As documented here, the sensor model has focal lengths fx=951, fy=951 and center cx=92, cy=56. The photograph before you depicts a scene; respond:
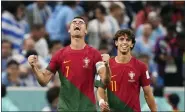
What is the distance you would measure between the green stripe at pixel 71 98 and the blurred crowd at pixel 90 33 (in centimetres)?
572

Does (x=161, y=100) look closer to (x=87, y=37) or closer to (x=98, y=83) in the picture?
(x=87, y=37)

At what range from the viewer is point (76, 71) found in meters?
13.6

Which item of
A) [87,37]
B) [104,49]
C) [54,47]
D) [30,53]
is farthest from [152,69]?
[30,53]

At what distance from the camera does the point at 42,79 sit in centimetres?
1336

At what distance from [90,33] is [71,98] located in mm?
7438

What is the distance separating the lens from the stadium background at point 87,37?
63.6 ft

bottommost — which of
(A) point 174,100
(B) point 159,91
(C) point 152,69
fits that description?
(A) point 174,100

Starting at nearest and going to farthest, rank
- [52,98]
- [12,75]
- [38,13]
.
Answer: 1. [52,98]
2. [12,75]
3. [38,13]

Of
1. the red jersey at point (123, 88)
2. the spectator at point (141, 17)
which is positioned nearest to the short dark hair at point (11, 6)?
the spectator at point (141, 17)

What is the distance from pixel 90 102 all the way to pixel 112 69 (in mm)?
650

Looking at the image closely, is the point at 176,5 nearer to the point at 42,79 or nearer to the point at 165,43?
the point at 165,43

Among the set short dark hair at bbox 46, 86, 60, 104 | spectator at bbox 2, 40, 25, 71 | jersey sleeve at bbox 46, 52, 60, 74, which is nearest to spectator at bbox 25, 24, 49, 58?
spectator at bbox 2, 40, 25, 71

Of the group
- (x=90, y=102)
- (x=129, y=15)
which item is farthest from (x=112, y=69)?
(x=129, y=15)

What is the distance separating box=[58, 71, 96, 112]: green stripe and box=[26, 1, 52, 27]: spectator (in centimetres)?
801
